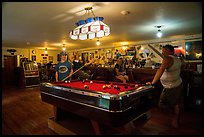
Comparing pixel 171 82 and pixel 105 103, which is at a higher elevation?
pixel 171 82

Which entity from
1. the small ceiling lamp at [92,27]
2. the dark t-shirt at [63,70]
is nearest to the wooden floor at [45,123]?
the dark t-shirt at [63,70]

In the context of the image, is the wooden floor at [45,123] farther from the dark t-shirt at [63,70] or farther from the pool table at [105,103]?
the dark t-shirt at [63,70]

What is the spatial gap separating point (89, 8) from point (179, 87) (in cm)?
219

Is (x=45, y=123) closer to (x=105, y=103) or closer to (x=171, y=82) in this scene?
(x=105, y=103)

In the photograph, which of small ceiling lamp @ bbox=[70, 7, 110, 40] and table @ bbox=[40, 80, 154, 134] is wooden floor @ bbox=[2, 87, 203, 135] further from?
small ceiling lamp @ bbox=[70, 7, 110, 40]

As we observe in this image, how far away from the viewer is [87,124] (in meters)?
2.45

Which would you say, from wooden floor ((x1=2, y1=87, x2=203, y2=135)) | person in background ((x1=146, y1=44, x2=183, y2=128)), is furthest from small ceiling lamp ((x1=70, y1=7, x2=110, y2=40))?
wooden floor ((x1=2, y1=87, x2=203, y2=135))

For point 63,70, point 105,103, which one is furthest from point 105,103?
point 63,70

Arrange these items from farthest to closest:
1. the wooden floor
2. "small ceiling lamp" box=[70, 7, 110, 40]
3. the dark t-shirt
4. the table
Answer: the dark t-shirt → "small ceiling lamp" box=[70, 7, 110, 40] → the wooden floor → the table

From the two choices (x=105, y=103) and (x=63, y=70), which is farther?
(x=63, y=70)

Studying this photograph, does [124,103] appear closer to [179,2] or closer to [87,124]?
[87,124]

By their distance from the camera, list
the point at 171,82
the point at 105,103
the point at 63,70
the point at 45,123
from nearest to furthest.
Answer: the point at 105,103 < the point at 171,82 < the point at 45,123 < the point at 63,70

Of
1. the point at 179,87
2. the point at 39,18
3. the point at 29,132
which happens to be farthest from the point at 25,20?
the point at 179,87

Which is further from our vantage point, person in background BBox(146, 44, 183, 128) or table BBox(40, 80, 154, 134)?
person in background BBox(146, 44, 183, 128)
